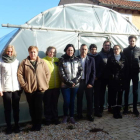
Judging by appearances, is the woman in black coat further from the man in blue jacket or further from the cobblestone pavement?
the cobblestone pavement

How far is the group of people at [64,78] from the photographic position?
12.5 ft

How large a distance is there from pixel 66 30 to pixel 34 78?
74.0 inches

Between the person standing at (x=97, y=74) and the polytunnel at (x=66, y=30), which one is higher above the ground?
the polytunnel at (x=66, y=30)

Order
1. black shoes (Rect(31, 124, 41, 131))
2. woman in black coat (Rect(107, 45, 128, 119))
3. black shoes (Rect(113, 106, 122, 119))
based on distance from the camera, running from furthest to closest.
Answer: black shoes (Rect(113, 106, 122, 119)) → woman in black coat (Rect(107, 45, 128, 119)) → black shoes (Rect(31, 124, 41, 131))

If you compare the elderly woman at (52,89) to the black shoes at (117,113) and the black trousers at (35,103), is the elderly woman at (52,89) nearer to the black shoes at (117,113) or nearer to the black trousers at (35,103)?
the black trousers at (35,103)

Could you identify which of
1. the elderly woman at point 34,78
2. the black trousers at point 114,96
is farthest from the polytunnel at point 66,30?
the black trousers at point 114,96

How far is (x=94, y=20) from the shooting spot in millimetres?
5566

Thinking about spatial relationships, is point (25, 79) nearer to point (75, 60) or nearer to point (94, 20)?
point (75, 60)

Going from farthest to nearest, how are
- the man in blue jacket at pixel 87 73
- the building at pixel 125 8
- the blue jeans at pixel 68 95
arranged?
the building at pixel 125 8
the man in blue jacket at pixel 87 73
the blue jeans at pixel 68 95

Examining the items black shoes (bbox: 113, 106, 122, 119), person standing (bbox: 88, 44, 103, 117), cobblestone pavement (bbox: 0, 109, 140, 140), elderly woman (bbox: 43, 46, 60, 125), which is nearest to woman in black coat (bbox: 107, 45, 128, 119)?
person standing (bbox: 88, 44, 103, 117)

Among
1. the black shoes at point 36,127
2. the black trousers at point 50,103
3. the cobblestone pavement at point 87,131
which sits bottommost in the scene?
the cobblestone pavement at point 87,131

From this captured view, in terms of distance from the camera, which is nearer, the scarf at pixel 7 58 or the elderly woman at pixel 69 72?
the scarf at pixel 7 58

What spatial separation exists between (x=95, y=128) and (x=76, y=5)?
344 centimetres

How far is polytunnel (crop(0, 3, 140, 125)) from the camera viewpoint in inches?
182
